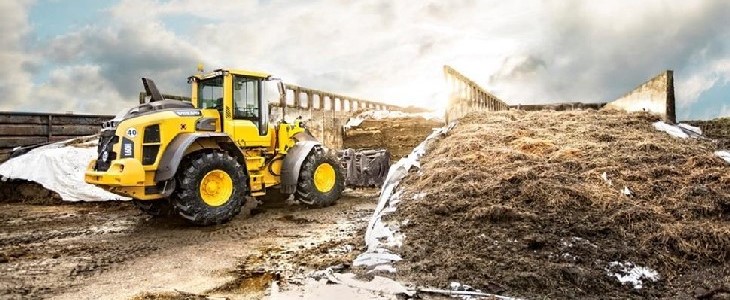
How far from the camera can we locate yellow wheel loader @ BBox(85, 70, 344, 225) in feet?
22.9

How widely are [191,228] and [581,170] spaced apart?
5.29 meters

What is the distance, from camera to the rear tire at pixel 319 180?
892 centimetres

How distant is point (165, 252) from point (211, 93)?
Result: 3172mm

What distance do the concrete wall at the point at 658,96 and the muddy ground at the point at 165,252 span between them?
16.6 ft

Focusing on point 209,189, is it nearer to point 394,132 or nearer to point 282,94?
point 282,94

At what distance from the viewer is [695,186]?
17.7 ft

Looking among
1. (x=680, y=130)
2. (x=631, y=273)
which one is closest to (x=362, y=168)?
(x=680, y=130)

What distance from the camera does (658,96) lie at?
8.29m

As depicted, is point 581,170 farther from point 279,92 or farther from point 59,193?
point 59,193

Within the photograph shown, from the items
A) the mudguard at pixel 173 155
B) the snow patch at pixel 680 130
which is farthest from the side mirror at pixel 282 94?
the snow patch at pixel 680 130

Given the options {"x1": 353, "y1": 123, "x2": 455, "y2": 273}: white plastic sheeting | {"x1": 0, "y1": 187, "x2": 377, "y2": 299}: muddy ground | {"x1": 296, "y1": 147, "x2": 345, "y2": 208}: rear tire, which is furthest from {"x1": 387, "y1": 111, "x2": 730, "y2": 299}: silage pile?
{"x1": 296, "y1": 147, "x2": 345, "y2": 208}: rear tire

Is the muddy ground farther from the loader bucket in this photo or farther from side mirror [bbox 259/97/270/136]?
the loader bucket

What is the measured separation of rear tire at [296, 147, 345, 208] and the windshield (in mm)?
1824

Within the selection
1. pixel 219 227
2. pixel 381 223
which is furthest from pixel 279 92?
pixel 381 223
